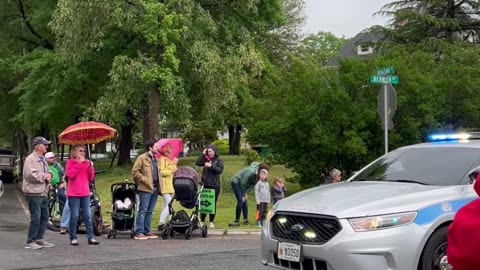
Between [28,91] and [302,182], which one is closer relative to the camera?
[302,182]

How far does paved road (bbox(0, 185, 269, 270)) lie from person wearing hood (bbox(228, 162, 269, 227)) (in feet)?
4.86

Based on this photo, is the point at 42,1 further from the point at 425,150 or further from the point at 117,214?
the point at 425,150

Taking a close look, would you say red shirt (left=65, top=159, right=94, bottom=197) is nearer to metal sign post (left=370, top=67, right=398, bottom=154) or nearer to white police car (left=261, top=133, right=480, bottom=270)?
white police car (left=261, top=133, right=480, bottom=270)

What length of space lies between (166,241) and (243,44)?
17632mm

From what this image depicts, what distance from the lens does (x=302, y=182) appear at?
62.1ft

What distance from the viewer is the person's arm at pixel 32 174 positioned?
10.1 m

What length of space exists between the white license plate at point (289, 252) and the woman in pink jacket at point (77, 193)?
5.38 metres

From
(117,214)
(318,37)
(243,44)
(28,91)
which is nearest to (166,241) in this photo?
(117,214)

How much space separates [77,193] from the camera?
10820 millimetres

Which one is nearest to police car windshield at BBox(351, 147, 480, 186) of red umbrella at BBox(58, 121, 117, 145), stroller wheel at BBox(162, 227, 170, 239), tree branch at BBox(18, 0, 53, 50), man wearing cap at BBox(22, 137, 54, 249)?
stroller wheel at BBox(162, 227, 170, 239)

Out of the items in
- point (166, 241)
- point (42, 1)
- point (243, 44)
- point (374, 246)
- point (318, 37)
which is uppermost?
point (318, 37)

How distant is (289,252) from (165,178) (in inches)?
252

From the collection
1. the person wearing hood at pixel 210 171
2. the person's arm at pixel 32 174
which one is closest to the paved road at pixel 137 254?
the person's arm at pixel 32 174

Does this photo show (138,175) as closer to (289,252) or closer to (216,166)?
(216,166)
